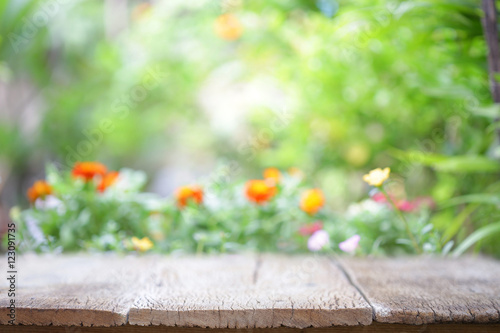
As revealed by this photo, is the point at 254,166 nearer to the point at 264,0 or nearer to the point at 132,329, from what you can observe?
the point at 264,0

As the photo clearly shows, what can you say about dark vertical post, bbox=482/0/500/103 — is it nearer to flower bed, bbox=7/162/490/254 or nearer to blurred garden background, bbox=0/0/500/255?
blurred garden background, bbox=0/0/500/255

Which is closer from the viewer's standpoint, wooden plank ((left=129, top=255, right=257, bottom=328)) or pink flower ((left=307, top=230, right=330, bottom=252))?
wooden plank ((left=129, top=255, right=257, bottom=328))

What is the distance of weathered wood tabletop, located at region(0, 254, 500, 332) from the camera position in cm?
71

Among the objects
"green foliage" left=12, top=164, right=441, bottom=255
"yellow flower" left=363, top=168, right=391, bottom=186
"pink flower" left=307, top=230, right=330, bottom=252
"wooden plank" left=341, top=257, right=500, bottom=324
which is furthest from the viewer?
"green foliage" left=12, top=164, right=441, bottom=255

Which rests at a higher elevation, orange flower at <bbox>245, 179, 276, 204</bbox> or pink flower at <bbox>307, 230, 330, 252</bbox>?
orange flower at <bbox>245, 179, 276, 204</bbox>

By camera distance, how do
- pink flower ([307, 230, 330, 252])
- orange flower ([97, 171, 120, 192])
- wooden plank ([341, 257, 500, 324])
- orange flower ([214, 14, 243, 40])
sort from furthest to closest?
orange flower ([214, 14, 243, 40]), orange flower ([97, 171, 120, 192]), pink flower ([307, 230, 330, 252]), wooden plank ([341, 257, 500, 324])

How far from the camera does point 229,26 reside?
2.33 meters

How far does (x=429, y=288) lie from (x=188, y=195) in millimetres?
825

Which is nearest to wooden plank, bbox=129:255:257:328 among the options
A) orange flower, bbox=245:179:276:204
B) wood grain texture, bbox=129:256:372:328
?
wood grain texture, bbox=129:256:372:328

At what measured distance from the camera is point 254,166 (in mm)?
3094

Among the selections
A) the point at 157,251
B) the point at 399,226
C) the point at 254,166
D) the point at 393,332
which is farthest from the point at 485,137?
the point at 254,166

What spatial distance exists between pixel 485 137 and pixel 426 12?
1.73ft

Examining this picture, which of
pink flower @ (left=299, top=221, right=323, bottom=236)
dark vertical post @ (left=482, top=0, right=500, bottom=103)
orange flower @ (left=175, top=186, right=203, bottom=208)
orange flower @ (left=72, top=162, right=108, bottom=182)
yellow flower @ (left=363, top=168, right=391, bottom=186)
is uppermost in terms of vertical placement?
dark vertical post @ (left=482, top=0, right=500, bottom=103)

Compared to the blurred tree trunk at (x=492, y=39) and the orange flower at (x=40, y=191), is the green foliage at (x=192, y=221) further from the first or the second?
the blurred tree trunk at (x=492, y=39)
